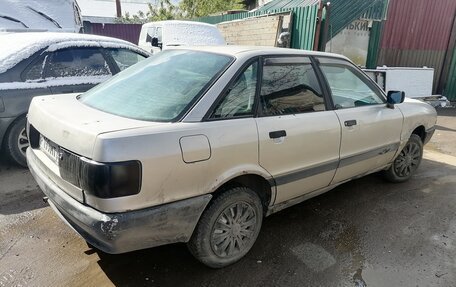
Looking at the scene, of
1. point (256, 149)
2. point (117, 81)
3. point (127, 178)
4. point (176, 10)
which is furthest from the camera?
point (176, 10)

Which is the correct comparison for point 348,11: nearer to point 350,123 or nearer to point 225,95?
point 350,123

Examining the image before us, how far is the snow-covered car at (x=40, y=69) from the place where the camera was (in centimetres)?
412

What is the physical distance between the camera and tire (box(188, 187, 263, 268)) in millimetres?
A: 2461

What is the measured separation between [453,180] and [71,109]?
15.5 ft

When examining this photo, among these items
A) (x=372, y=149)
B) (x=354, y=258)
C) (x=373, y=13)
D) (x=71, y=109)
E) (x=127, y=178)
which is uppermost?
(x=373, y=13)

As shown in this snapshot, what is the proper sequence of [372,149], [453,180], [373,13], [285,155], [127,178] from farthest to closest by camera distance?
[373,13]
[453,180]
[372,149]
[285,155]
[127,178]

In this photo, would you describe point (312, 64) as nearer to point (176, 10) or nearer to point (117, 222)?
point (117, 222)

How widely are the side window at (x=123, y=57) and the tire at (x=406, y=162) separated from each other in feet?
12.8

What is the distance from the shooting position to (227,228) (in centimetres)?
262

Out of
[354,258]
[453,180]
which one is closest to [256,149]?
[354,258]

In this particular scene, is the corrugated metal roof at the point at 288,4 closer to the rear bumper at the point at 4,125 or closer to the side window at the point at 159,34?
the side window at the point at 159,34

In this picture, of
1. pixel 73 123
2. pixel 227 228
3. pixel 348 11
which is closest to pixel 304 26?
pixel 348 11

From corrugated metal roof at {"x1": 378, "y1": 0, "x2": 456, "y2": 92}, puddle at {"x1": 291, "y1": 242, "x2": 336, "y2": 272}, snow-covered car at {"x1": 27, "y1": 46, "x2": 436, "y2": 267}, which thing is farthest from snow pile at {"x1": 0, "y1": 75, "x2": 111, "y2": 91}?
corrugated metal roof at {"x1": 378, "y1": 0, "x2": 456, "y2": 92}

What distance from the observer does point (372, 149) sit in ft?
11.9
